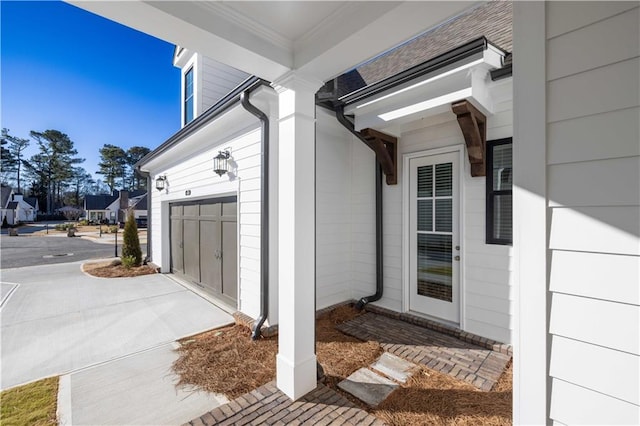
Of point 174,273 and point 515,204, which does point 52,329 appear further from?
point 515,204

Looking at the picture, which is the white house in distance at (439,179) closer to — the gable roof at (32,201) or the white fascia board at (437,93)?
the white fascia board at (437,93)

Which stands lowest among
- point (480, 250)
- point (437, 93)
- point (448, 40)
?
point (480, 250)

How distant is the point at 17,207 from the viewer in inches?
1166

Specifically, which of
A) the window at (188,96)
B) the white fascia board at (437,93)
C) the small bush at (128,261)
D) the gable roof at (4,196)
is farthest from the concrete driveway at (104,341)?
the gable roof at (4,196)

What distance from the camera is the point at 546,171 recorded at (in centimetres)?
114

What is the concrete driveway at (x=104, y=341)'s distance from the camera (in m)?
2.26

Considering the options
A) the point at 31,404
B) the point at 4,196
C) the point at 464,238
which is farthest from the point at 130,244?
the point at 4,196

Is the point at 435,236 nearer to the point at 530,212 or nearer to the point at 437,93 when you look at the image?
the point at 437,93

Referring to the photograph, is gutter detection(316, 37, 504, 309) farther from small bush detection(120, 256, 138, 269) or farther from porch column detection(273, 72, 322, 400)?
small bush detection(120, 256, 138, 269)

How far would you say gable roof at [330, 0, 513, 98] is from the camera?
10.7 ft

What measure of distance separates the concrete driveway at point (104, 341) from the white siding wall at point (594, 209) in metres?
2.48

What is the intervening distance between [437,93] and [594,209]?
2.27 meters

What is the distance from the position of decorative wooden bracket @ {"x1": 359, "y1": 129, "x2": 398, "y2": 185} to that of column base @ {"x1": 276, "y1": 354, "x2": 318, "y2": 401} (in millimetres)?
2709

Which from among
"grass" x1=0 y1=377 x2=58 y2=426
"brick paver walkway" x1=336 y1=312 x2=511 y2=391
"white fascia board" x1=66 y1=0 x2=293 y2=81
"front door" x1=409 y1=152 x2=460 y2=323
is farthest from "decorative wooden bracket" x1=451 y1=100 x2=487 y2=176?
"grass" x1=0 y1=377 x2=58 y2=426
